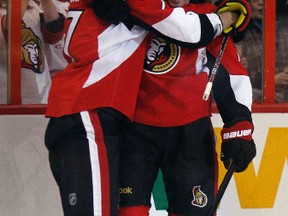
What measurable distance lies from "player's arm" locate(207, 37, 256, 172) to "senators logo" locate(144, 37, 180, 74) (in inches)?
5.2

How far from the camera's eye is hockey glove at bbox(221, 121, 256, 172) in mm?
2098

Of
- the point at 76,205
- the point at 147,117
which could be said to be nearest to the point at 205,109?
the point at 147,117

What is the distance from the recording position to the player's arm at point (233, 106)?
211 centimetres

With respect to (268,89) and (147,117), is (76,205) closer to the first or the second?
(147,117)

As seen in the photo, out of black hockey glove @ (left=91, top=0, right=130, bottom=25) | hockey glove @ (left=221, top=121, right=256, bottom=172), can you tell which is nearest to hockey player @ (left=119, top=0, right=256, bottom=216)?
hockey glove @ (left=221, top=121, right=256, bottom=172)

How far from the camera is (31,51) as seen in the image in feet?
9.03

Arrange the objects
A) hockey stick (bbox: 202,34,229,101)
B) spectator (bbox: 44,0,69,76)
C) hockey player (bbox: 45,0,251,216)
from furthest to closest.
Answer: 1. spectator (bbox: 44,0,69,76)
2. hockey stick (bbox: 202,34,229,101)
3. hockey player (bbox: 45,0,251,216)

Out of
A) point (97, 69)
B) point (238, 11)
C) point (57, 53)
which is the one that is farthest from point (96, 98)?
point (57, 53)

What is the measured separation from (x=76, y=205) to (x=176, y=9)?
570 mm

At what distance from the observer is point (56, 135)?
6.59 ft

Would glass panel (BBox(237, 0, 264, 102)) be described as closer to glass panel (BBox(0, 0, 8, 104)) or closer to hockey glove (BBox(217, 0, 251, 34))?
hockey glove (BBox(217, 0, 251, 34))

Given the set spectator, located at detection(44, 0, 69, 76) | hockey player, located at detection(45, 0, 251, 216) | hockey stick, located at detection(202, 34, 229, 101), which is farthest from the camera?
spectator, located at detection(44, 0, 69, 76)

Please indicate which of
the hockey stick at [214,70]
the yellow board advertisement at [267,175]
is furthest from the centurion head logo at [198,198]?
the yellow board advertisement at [267,175]

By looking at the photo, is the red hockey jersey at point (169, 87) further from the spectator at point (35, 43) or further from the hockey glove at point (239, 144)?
the spectator at point (35, 43)
